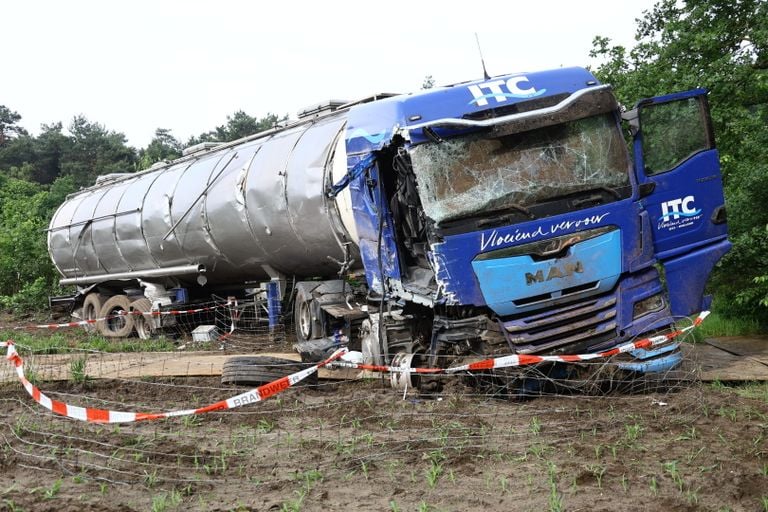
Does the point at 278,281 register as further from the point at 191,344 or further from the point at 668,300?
the point at 668,300

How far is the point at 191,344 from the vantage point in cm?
1438

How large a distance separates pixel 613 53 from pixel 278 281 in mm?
6938

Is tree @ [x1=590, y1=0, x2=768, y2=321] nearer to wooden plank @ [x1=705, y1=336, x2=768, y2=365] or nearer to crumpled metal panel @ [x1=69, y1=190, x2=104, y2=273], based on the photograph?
wooden plank @ [x1=705, y1=336, x2=768, y2=365]

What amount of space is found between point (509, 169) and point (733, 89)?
527cm

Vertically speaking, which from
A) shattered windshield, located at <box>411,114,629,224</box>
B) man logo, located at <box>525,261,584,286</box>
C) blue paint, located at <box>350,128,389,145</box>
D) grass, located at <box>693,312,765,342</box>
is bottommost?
grass, located at <box>693,312,765,342</box>

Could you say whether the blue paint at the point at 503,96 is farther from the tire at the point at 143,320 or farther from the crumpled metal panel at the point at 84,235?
the crumpled metal panel at the point at 84,235

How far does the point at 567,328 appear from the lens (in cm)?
696

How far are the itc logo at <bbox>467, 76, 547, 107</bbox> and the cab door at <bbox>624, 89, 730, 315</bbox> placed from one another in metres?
1.00

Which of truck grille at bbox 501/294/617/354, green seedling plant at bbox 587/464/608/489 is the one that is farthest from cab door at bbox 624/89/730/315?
green seedling plant at bbox 587/464/608/489

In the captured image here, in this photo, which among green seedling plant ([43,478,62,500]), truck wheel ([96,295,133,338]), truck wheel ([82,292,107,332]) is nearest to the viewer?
green seedling plant ([43,478,62,500])

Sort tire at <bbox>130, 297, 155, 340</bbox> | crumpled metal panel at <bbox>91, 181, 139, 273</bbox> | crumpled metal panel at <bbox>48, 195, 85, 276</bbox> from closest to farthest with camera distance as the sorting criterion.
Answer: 1. tire at <bbox>130, 297, 155, 340</bbox>
2. crumpled metal panel at <bbox>91, 181, 139, 273</bbox>
3. crumpled metal panel at <bbox>48, 195, 85, 276</bbox>

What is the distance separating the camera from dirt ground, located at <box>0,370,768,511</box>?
14.7 ft

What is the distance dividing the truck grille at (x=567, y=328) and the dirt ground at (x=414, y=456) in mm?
469

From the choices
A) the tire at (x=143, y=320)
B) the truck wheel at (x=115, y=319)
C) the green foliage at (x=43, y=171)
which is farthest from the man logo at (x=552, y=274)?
the green foliage at (x=43, y=171)
